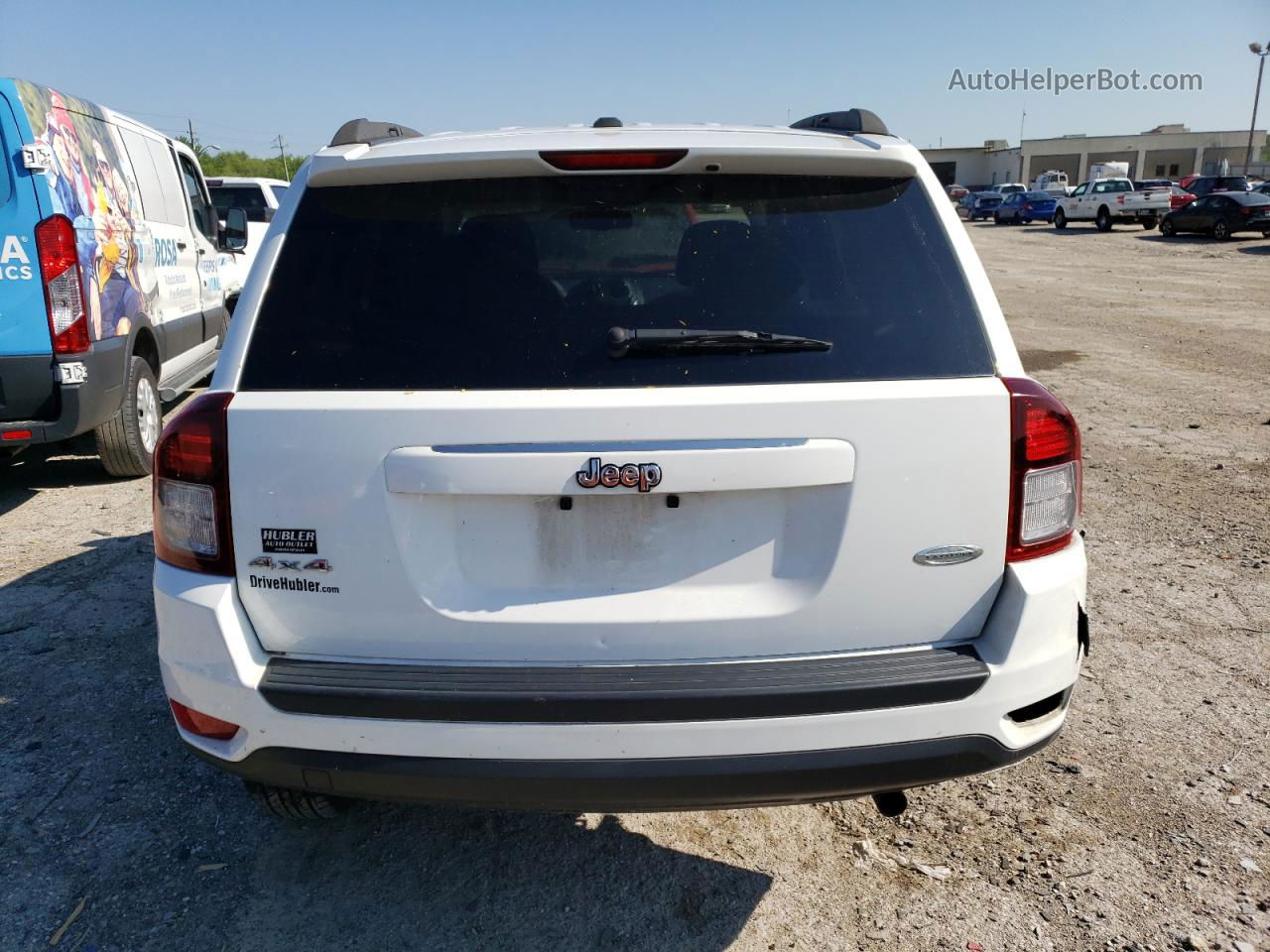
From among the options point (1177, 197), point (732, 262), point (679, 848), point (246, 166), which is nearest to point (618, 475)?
point (732, 262)

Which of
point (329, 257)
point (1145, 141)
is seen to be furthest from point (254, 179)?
point (1145, 141)

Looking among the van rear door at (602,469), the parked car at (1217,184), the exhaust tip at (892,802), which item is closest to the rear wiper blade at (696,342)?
the van rear door at (602,469)

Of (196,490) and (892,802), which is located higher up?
(196,490)

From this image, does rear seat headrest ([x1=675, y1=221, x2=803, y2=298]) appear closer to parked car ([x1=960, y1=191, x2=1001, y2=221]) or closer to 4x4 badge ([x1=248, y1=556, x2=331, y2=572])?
4x4 badge ([x1=248, y1=556, x2=331, y2=572])

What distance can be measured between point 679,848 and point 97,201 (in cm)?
547

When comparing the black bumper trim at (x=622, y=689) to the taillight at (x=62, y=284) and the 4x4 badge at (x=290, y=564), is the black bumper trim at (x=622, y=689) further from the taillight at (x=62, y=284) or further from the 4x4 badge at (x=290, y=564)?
the taillight at (x=62, y=284)

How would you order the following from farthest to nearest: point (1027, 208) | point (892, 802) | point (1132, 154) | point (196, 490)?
point (1132, 154)
point (1027, 208)
point (892, 802)
point (196, 490)

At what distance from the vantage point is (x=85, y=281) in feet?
18.1

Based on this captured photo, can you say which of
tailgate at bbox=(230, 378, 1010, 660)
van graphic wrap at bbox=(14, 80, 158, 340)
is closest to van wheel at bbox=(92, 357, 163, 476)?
van graphic wrap at bbox=(14, 80, 158, 340)

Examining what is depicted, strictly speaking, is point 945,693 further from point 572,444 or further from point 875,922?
point 572,444

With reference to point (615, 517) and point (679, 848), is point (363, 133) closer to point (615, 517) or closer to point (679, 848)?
point (615, 517)

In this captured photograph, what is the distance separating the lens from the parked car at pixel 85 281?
526 centimetres

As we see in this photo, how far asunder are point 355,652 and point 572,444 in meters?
0.68

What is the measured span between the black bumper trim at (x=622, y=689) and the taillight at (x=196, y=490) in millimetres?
314
